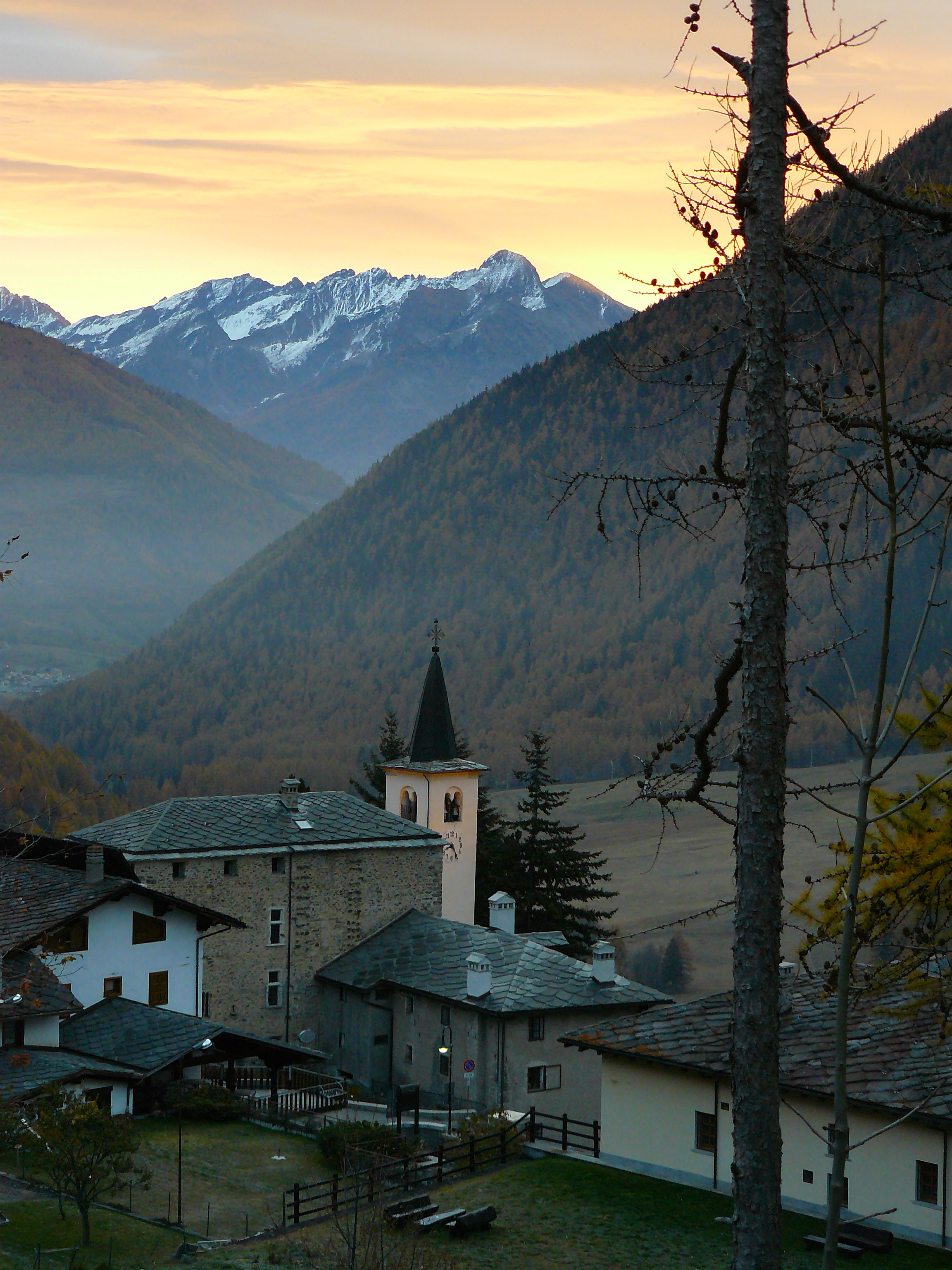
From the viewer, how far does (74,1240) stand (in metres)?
22.9

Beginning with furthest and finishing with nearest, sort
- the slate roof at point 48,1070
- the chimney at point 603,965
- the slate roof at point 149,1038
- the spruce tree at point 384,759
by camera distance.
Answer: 1. the spruce tree at point 384,759
2. the chimney at point 603,965
3. the slate roof at point 149,1038
4. the slate roof at point 48,1070

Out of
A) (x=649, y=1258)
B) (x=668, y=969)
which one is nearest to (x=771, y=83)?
(x=649, y=1258)

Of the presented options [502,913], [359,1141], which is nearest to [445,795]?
[502,913]

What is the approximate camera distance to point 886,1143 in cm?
2238

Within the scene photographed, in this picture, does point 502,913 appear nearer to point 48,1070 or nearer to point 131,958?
point 131,958

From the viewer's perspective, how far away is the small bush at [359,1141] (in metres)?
30.2

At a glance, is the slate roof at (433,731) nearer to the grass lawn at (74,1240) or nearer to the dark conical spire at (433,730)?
the dark conical spire at (433,730)

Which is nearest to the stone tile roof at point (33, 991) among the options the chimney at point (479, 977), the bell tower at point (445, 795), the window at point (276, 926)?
Result: the chimney at point (479, 977)

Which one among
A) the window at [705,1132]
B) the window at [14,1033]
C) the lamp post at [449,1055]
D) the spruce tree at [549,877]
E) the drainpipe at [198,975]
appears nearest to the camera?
the window at [705,1132]

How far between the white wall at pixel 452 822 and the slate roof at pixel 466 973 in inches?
341

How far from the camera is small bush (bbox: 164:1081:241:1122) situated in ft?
111

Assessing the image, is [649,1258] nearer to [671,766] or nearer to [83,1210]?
[83,1210]

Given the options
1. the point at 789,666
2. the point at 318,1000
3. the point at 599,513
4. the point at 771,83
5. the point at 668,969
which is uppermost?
the point at 771,83

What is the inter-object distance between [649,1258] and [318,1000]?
28.4 m
